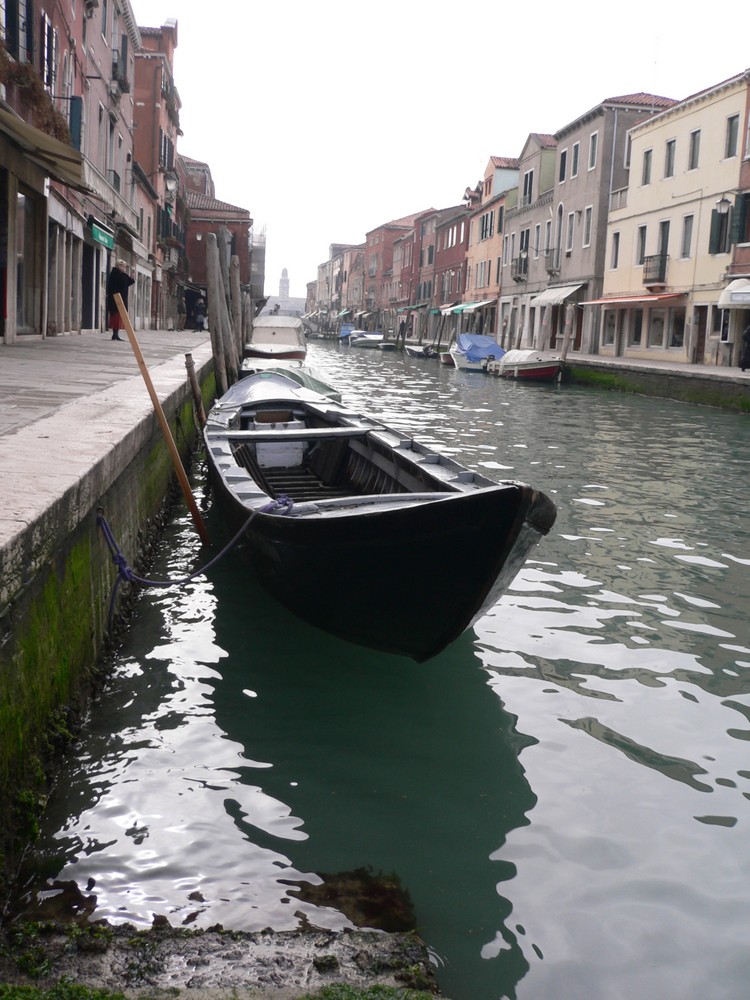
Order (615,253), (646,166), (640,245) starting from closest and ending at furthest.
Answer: (646,166)
(640,245)
(615,253)

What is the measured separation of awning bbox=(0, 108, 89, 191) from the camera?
1053 centimetres

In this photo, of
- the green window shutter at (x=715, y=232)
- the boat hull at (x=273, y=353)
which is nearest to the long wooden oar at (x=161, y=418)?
the boat hull at (x=273, y=353)

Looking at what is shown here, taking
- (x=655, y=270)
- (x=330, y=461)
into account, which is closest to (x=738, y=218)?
(x=655, y=270)

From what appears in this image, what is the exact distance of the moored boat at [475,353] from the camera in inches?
1212

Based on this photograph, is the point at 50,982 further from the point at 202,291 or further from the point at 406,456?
the point at 202,291

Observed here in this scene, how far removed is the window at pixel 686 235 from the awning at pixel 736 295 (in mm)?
3474

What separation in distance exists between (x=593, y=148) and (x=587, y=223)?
93.4 inches

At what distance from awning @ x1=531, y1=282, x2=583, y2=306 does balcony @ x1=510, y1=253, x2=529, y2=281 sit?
Answer: 2.72m

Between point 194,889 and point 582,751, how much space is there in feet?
5.28

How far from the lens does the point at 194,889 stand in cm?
278

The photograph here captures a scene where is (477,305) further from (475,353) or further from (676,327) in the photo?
(676,327)

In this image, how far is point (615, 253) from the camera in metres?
31.8

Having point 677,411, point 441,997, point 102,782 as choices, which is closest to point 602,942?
point 441,997

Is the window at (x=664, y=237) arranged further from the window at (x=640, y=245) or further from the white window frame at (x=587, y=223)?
the white window frame at (x=587, y=223)
